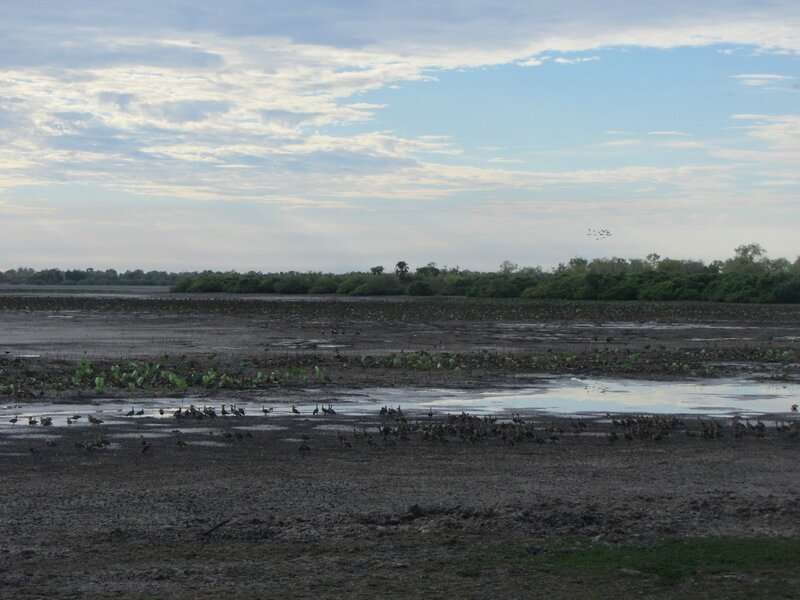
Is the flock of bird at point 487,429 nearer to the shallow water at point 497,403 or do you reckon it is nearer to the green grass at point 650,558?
the shallow water at point 497,403

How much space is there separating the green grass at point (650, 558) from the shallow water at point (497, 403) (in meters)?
7.53

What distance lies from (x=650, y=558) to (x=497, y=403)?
10.7 meters

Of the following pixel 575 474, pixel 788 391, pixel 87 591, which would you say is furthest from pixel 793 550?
pixel 788 391

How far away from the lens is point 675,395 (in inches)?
828

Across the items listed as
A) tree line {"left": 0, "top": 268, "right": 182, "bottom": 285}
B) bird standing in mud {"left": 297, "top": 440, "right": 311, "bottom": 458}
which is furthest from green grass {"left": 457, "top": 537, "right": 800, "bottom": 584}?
tree line {"left": 0, "top": 268, "right": 182, "bottom": 285}

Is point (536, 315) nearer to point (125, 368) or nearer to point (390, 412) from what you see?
point (125, 368)

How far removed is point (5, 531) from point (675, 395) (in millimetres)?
14380

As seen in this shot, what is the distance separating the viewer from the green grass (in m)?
8.37

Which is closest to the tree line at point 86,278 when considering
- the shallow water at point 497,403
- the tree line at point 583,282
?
the tree line at point 583,282

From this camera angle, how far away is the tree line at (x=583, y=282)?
288 ft

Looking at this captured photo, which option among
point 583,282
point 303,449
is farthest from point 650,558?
point 583,282

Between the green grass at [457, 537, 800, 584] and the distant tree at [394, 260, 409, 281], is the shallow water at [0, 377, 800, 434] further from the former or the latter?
the distant tree at [394, 260, 409, 281]

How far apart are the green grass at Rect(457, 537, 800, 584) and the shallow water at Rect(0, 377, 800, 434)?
7528mm

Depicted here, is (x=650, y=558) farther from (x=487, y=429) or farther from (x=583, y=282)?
(x=583, y=282)
